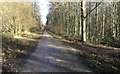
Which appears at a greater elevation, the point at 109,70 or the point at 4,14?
the point at 4,14

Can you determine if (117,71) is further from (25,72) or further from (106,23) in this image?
(106,23)

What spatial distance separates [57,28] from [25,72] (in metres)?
46.8

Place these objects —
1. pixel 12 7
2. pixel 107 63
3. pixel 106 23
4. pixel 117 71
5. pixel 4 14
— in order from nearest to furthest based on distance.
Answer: pixel 117 71 < pixel 107 63 < pixel 4 14 < pixel 12 7 < pixel 106 23

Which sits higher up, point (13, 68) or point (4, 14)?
point (4, 14)

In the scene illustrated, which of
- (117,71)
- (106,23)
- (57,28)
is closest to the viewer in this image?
(117,71)

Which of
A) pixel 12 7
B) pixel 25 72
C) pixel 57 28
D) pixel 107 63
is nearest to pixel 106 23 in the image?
pixel 57 28

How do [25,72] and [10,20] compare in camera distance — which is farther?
[10,20]

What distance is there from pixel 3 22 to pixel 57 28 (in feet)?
106

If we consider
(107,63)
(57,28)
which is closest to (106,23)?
(57,28)

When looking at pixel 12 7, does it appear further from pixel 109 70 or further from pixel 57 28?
pixel 57 28

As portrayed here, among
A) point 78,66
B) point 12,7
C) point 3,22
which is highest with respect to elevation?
point 12,7

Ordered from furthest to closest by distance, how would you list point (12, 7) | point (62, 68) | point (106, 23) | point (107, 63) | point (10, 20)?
point (106, 23)
point (10, 20)
point (12, 7)
point (107, 63)
point (62, 68)

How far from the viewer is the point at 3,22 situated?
25.3 m

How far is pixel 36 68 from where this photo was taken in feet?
36.6
